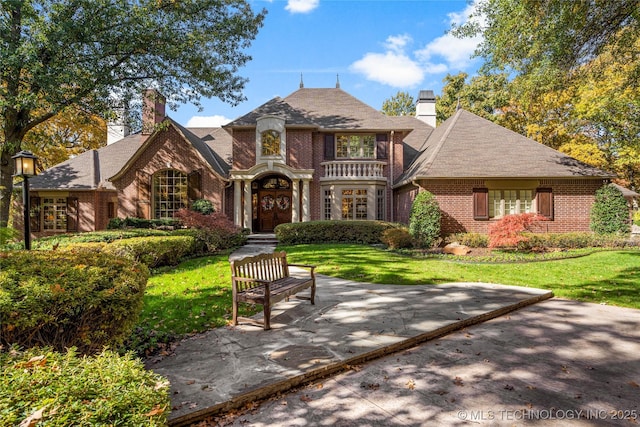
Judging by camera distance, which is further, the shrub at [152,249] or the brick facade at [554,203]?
the brick facade at [554,203]

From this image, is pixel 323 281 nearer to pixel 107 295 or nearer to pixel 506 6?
pixel 107 295

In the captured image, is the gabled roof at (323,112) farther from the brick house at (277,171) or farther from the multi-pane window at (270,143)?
the multi-pane window at (270,143)

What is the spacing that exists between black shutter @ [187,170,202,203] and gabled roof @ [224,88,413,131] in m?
3.48

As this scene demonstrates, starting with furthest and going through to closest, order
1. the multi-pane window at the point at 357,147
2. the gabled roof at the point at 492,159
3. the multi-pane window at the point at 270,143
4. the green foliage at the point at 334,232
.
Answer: the multi-pane window at the point at 357,147
the multi-pane window at the point at 270,143
the green foliage at the point at 334,232
the gabled roof at the point at 492,159

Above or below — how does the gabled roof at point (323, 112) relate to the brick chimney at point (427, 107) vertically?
below

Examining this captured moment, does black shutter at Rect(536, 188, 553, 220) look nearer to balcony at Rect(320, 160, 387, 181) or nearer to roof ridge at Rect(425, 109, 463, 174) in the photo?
roof ridge at Rect(425, 109, 463, 174)

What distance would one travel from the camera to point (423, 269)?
34.0 feet

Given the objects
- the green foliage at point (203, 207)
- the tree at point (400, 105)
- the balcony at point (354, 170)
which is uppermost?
the tree at point (400, 105)

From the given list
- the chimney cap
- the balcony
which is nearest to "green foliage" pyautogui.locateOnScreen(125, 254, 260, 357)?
the balcony

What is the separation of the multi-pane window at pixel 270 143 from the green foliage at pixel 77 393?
59.5 ft

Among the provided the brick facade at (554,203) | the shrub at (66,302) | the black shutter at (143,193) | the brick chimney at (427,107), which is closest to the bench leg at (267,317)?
the shrub at (66,302)

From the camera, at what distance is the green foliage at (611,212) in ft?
50.6

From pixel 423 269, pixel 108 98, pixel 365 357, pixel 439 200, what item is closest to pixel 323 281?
pixel 423 269

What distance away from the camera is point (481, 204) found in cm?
1617
